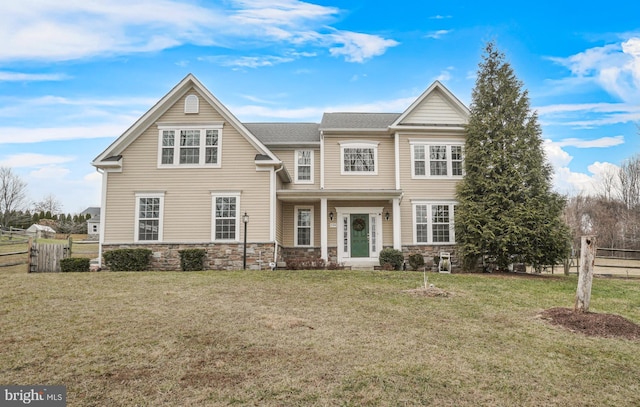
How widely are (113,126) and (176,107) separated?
6548mm

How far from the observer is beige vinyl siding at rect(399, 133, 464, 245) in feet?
60.7

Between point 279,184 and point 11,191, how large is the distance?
46740 millimetres

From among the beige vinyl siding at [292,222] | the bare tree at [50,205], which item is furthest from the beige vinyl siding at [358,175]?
the bare tree at [50,205]

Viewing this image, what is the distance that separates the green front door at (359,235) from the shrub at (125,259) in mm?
8581

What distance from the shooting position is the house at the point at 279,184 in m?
16.5

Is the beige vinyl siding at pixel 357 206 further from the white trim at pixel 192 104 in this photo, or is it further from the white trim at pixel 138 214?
the white trim at pixel 138 214

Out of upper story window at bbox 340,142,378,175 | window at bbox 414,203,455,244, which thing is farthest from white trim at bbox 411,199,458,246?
upper story window at bbox 340,142,378,175

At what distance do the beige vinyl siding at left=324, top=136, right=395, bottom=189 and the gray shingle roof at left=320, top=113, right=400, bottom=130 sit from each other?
1.92ft

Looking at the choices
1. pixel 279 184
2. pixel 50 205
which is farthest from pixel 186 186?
pixel 50 205

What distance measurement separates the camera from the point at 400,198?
17.8 m

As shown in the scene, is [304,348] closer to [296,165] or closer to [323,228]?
[323,228]

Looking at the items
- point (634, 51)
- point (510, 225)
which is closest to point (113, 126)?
point (510, 225)

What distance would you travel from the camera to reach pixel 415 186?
18.7 m

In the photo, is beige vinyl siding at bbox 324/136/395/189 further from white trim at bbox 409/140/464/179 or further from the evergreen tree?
the evergreen tree
